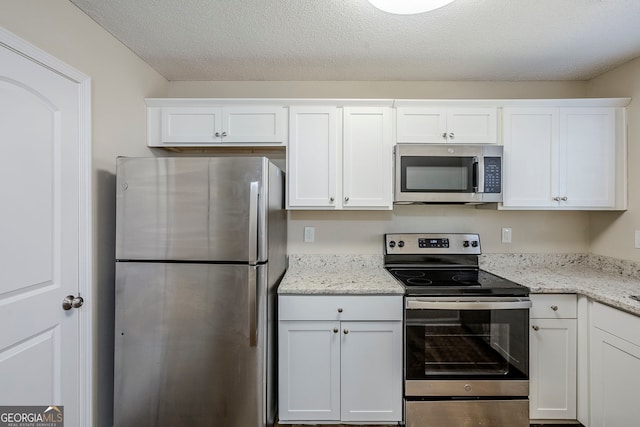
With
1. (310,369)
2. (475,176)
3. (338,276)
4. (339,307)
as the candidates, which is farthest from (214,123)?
(475,176)

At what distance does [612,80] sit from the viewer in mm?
2141

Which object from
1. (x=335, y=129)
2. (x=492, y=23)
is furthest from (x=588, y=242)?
(x=335, y=129)

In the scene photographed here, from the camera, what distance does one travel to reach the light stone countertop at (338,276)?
178 cm

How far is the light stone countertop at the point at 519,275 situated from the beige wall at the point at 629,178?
98 millimetres

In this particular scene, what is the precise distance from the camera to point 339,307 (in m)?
1.77

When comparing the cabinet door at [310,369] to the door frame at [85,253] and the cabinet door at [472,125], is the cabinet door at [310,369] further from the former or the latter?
the cabinet door at [472,125]

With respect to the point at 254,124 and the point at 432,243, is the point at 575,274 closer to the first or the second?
the point at 432,243

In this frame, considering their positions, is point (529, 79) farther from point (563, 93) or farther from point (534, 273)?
point (534, 273)

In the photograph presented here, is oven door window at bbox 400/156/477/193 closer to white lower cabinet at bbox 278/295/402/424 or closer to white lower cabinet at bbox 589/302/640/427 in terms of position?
white lower cabinet at bbox 278/295/402/424

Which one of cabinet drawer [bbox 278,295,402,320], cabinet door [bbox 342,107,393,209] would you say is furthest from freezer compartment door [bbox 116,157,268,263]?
cabinet door [bbox 342,107,393,209]

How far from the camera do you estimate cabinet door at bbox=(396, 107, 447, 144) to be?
204cm

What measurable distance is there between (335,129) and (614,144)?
1.98m

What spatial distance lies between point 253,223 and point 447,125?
5.02ft

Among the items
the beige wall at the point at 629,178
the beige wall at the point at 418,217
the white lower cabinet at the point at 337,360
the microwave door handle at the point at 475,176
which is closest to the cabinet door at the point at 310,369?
the white lower cabinet at the point at 337,360
